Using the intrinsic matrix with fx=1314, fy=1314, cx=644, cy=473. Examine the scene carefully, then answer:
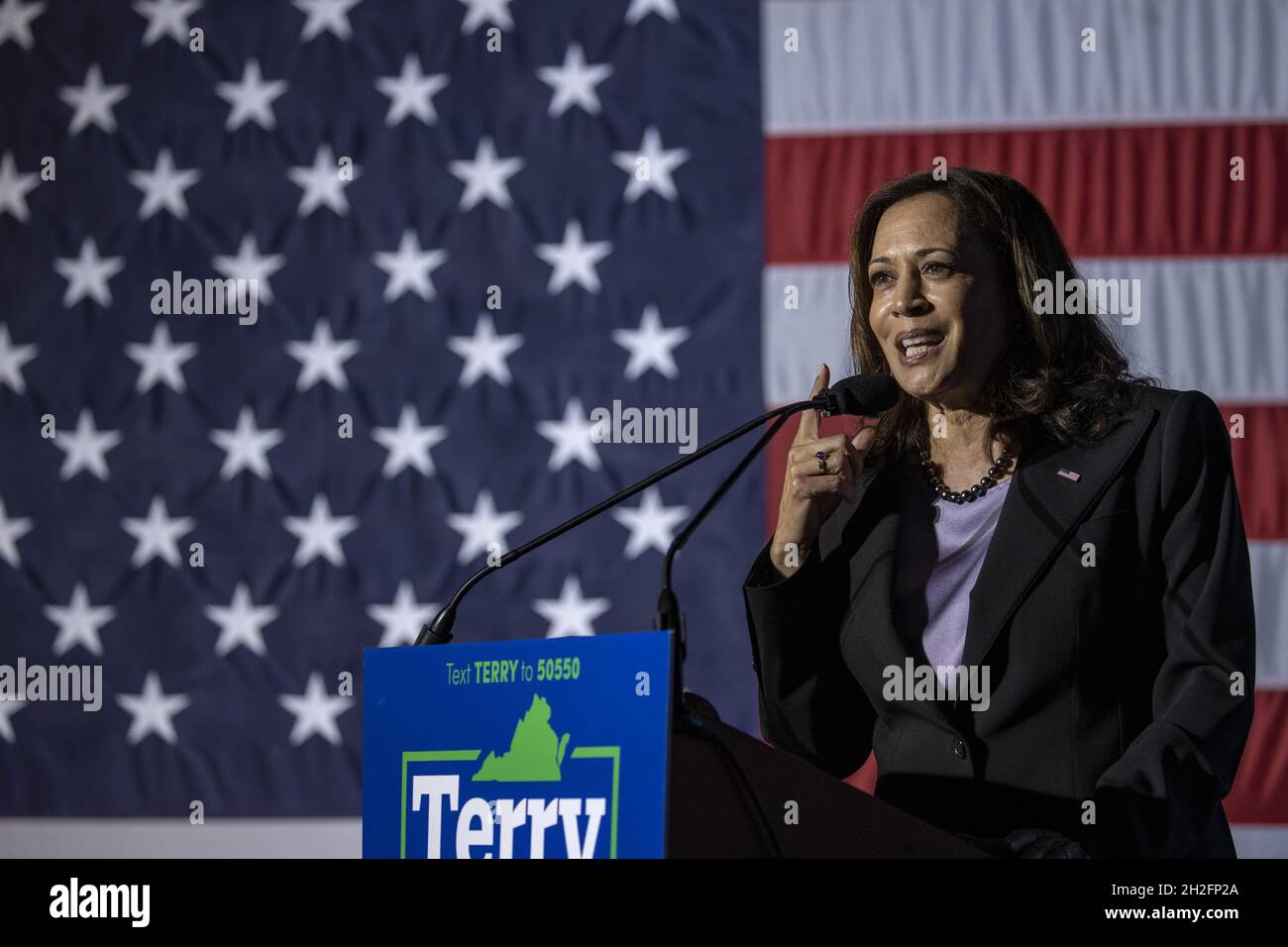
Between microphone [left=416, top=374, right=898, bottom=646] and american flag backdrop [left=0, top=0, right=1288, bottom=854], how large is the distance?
152cm

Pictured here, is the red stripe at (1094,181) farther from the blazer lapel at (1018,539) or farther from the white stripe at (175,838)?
the white stripe at (175,838)

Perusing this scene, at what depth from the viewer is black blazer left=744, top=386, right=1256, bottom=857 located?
154cm

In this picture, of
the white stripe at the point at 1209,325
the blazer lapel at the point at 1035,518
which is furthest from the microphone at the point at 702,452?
the white stripe at the point at 1209,325

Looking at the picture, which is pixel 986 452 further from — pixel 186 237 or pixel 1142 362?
pixel 186 237

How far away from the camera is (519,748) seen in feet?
3.95

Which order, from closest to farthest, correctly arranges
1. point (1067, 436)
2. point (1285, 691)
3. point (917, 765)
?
point (917, 765), point (1067, 436), point (1285, 691)

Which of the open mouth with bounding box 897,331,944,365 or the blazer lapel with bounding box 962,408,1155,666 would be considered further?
the open mouth with bounding box 897,331,944,365

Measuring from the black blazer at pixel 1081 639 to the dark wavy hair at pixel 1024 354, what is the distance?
0.04 m

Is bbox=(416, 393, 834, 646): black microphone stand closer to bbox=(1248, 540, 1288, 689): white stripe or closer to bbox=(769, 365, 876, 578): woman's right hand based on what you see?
bbox=(769, 365, 876, 578): woman's right hand

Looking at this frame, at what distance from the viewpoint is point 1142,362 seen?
2.98 m

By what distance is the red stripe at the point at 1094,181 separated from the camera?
9.92 feet

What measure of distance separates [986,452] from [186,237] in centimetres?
230

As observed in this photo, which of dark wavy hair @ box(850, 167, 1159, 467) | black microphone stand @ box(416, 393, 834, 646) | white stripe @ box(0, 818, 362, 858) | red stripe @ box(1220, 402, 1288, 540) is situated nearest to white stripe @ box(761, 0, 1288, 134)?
red stripe @ box(1220, 402, 1288, 540)
